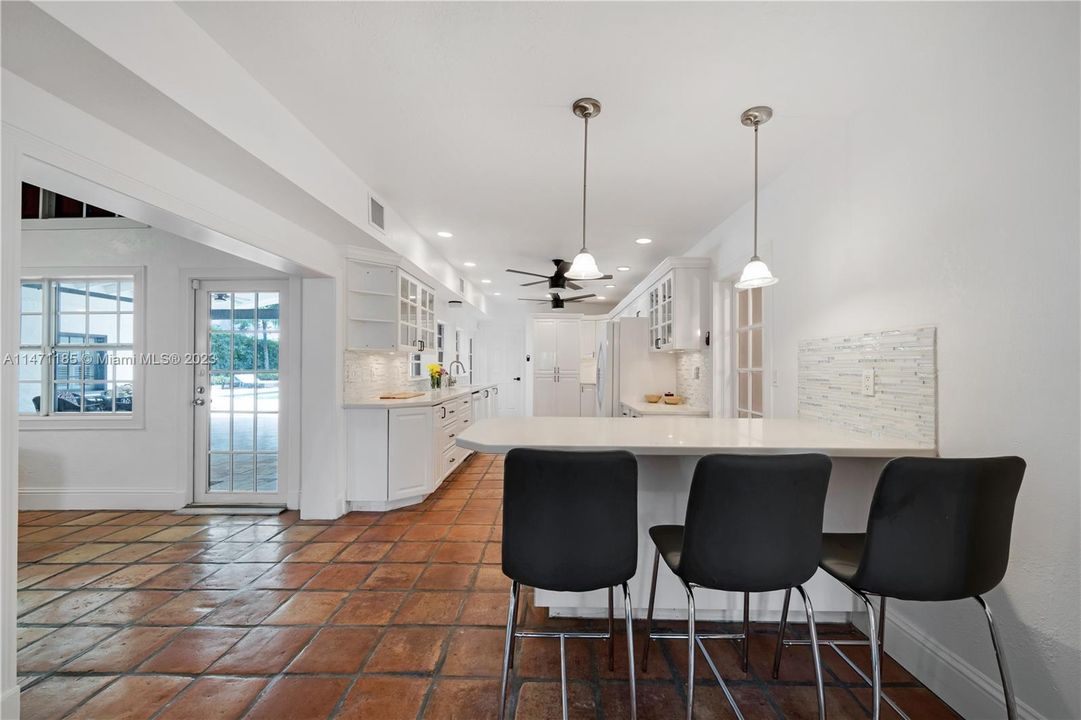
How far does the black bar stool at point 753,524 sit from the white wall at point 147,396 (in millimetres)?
3570

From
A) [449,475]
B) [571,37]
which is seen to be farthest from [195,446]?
[571,37]

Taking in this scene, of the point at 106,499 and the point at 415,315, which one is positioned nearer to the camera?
the point at 106,499

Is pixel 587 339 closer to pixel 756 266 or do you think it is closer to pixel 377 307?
pixel 377 307

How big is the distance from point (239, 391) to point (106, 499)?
1.39 m

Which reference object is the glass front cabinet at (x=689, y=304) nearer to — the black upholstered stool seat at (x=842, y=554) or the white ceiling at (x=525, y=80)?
the white ceiling at (x=525, y=80)

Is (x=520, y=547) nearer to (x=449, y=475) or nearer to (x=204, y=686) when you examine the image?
(x=204, y=686)

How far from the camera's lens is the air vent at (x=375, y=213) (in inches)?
128

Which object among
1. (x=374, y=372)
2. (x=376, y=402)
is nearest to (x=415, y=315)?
(x=374, y=372)

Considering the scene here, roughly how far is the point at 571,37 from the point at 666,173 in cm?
142

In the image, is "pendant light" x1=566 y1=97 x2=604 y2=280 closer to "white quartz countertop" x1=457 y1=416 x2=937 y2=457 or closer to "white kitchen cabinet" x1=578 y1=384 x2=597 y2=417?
"white quartz countertop" x1=457 y1=416 x2=937 y2=457

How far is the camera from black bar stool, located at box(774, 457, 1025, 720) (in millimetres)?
1279

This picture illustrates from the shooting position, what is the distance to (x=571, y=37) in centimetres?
168

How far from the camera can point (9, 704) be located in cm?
140

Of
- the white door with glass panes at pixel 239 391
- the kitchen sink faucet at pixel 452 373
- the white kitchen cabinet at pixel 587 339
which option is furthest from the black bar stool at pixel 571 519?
the white kitchen cabinet at pixel 587 339
